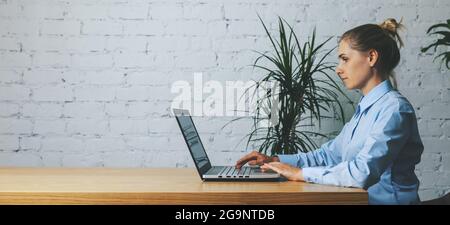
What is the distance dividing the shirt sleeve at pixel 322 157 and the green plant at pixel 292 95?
557mm

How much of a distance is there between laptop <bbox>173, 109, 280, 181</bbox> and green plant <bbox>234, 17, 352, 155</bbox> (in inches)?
32.8

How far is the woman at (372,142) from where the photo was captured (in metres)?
1.85

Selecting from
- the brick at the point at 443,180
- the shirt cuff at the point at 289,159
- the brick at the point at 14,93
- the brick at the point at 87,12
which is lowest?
the brick at the point at 443,180

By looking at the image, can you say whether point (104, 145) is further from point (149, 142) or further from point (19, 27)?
point (19, 27)

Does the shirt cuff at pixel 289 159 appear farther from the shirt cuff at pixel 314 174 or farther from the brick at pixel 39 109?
the brick at pixel 39 109

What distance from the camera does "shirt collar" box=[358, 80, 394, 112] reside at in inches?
86.0

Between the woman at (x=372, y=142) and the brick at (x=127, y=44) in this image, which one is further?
the brick at (x=127, y=44)

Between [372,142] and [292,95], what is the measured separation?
1.21 m

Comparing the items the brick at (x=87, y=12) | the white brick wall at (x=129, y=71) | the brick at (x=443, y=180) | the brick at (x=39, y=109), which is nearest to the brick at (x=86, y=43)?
the white brick wall at (x=129, y=71)

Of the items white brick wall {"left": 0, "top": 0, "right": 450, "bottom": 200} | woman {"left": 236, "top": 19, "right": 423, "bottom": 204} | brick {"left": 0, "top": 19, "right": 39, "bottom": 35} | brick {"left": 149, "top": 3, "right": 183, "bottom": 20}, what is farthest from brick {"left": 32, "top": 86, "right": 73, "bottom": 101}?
woman {"left": 236, "top": 19, "right": 423, "bottom": 204}

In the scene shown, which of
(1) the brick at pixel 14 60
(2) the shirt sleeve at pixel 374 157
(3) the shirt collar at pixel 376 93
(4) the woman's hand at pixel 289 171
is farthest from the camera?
(1) the brick at pixel 14 60

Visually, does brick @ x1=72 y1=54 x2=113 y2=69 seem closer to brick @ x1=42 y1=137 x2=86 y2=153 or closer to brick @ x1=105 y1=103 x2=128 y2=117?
brick @ x1=105 y1=103 x2=128 y2=117

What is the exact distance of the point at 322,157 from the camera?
8.11ft

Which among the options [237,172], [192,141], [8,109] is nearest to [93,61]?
[8,109]
